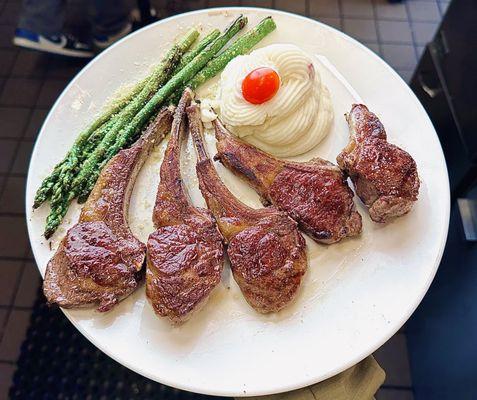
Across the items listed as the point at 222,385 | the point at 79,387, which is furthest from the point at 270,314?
the point at 79,387

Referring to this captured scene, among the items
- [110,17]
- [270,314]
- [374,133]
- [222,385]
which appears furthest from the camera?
[110,17]

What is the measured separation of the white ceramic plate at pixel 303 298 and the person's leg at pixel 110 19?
1897 millimetres

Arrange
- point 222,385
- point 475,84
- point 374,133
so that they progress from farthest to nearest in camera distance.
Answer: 1. point 475,84
2. point 374,133
3. point 222,385

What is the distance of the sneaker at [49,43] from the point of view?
486 cm

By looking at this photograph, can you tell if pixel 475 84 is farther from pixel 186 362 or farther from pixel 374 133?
pixel 186 362

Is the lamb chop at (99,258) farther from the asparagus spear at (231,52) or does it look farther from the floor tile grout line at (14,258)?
the floor tile grout line at (14,258)

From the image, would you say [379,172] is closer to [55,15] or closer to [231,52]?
[231,52]

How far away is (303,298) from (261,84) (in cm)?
135

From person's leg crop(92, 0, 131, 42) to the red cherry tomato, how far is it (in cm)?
264

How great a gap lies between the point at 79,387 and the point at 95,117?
6.45ft

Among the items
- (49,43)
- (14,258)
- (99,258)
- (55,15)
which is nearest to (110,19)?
(55,15)

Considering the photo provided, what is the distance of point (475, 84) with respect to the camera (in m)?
3.35

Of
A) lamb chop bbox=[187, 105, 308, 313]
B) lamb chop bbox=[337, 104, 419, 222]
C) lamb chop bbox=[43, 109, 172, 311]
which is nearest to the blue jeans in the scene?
lamb chop bbox=[43, 109, 172, 311]

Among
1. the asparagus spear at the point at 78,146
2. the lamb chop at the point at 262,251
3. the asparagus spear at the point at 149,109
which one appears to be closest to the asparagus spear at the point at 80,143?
the asparagus spear at the point at 78,146
